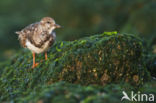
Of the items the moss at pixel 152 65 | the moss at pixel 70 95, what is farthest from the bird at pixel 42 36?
the moss at pixel 152 65

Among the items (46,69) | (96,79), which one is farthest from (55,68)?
(96,79)

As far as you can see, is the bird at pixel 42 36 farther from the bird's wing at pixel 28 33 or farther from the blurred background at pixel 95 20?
the blurred background at pixel 95 20


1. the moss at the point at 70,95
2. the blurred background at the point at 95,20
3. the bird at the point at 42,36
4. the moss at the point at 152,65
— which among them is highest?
the blurred background at the point at 95,20

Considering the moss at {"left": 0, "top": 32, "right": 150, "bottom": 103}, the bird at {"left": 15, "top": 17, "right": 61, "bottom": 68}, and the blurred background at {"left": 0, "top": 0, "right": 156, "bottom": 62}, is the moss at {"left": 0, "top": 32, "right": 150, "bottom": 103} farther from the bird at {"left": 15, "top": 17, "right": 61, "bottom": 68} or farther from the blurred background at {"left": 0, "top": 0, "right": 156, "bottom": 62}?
the blurred background at {"left": 0, "top": 0, "right": 156, "bottom": 62}

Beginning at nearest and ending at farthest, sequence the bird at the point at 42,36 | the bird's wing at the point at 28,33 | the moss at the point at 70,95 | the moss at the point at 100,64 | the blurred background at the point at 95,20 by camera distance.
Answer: the moss at the point at 70,95
the moss at the point at 100,64
the bird at the point at 42,36
the bird's wing at the point at 28,33
the blurred background at the point at 95,20

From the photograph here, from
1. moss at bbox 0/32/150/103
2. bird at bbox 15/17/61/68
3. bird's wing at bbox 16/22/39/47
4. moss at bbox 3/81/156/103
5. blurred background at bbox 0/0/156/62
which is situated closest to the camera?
moss at bbox 3/81/156/103

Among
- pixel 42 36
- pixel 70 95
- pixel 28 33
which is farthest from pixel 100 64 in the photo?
pixel 28 33

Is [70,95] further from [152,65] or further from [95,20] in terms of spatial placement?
[95,20]

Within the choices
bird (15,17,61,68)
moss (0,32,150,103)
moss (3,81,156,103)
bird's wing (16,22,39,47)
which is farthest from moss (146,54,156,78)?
bird's wing (16,22,39,47)

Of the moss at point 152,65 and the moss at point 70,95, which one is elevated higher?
the moss at point 152,65

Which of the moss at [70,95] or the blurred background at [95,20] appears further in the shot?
the blurred background at [95,20]
